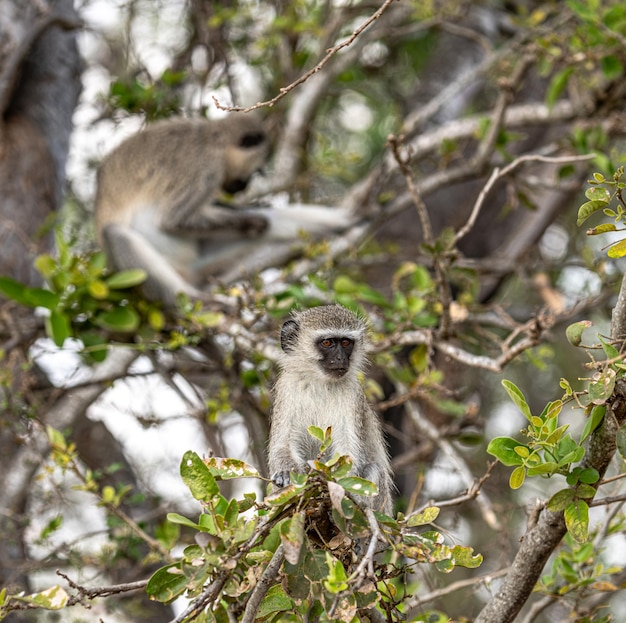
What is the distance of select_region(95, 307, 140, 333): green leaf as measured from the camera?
17.0ft

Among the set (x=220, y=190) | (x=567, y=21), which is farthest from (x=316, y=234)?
(x=567, y=21)

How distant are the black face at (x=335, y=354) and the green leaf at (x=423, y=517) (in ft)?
4.47

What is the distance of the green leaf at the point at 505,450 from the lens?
2551 millimetres

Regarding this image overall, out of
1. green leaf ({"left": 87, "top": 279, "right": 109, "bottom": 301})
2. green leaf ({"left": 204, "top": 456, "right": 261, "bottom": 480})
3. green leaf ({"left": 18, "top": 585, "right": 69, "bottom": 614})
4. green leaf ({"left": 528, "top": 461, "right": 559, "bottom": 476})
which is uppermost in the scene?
green leaf ({"left": 87, "top": 279, "right": 109, "bottom": 301})

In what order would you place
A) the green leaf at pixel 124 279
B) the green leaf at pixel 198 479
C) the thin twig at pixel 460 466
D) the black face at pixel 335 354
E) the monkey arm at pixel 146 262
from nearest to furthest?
1. the green leaf at pixel 198 479
2. the black face at pixel 335 354
3. the thin twig at pixel 460 466
4. the green leaf at pixel 124 279
5. the monkey arm at pixel 146 262

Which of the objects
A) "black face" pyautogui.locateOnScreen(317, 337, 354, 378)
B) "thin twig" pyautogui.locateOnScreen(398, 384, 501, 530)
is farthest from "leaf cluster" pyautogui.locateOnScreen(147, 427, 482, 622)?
"thin twig" pyautogui.locateOnScreen(398, 384, 501, 530)

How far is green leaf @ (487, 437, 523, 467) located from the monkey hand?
0.99 m

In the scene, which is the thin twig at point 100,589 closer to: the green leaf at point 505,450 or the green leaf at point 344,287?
the green leaf at point 505,450

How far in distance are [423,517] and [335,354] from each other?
4.78 feet

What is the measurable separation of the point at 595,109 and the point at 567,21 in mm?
739

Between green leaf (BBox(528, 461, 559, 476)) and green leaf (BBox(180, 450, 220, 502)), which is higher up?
green leaf (BBox(180, 450, 220, 502))

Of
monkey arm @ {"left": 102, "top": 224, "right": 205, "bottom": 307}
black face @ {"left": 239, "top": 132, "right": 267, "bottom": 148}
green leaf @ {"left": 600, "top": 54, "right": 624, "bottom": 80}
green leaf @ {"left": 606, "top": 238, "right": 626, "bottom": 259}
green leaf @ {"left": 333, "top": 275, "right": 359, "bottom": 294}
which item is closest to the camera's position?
green leaf @ {"left": 606, "top": 238, "right": 626, "bottom": 259}

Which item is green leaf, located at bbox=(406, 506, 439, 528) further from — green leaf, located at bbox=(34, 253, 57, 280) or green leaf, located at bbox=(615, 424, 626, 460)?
green leaf, located at bbox=(34, 253, 57, 280)

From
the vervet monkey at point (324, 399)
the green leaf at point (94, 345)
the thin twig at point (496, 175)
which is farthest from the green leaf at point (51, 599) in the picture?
A: the green leaf at point (94, 345)
